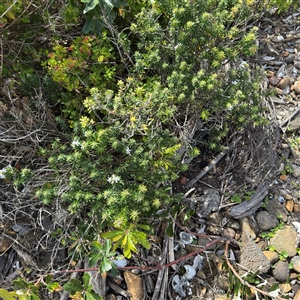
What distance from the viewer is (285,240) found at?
2.61 m

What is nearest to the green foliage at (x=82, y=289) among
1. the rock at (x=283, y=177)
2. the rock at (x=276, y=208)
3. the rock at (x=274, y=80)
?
the rock at (x=276, y=208)

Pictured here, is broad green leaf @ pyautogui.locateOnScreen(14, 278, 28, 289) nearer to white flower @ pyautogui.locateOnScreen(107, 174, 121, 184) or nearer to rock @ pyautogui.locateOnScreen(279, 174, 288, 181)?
white flower @ pyautogui.locateOnScreen(107, 174, 121, 184)

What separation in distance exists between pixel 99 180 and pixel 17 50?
123cm

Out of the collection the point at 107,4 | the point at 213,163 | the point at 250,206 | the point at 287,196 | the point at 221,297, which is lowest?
the point at 287,196

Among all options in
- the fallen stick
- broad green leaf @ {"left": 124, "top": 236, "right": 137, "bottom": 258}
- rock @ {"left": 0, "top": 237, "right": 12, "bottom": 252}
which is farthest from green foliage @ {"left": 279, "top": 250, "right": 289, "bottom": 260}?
rock @ {"left": 0, "top": 237, "right": 12, "bottom": 252}

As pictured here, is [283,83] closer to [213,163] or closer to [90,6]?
[213,163]

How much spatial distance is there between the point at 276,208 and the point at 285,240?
26cm

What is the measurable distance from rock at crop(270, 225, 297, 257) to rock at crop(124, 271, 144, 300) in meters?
1.04

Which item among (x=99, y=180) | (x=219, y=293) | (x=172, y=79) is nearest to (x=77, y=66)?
(x=172, y=79)

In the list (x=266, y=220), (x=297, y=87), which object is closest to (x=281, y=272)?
(x=266, y=220)

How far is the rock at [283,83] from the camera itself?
10.8 feet

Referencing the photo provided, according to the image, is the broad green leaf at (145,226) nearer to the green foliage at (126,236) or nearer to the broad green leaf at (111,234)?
the green foliage at (126,236)

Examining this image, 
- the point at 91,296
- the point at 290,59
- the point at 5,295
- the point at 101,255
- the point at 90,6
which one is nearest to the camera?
the point at 5,295

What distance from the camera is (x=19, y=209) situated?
97.3 inches
